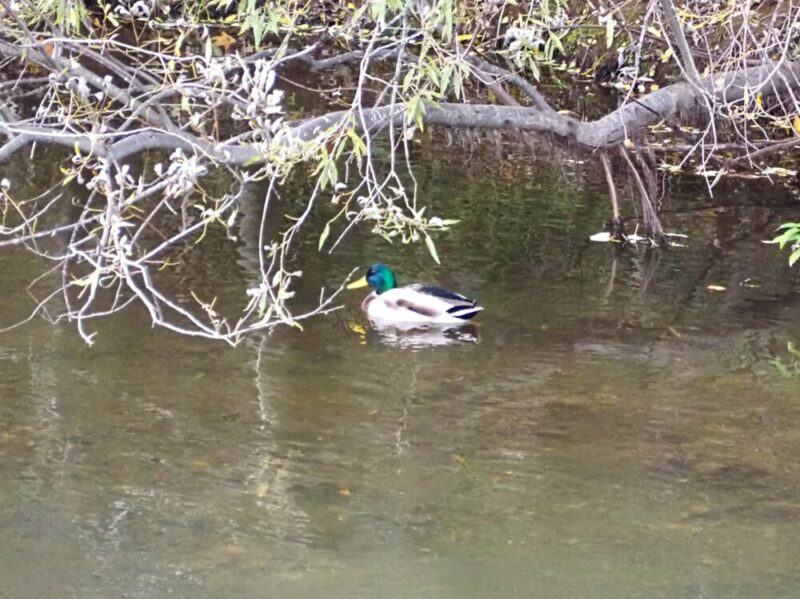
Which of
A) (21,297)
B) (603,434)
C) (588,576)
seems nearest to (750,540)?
(588,576)

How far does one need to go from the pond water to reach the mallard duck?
17 cm

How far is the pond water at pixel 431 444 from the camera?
18.6 feet

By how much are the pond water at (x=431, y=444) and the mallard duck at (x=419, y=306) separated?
0.56 feet

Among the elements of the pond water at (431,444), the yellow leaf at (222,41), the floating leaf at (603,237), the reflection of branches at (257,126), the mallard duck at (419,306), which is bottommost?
the pond water at (431,444)

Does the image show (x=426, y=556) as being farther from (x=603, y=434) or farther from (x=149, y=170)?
(x=149, y=170)

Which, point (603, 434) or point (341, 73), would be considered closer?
point (603, 434)

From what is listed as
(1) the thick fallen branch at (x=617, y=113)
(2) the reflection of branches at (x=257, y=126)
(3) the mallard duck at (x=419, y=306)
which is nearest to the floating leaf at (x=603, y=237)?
(2) the reflection of branches at (x=257, y=126)

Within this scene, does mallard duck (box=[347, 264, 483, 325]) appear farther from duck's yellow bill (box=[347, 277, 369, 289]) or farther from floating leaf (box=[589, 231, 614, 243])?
floating leaf (box=[589, 231, 614, 243])

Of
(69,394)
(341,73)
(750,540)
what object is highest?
(341,73)

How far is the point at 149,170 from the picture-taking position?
13352 mm

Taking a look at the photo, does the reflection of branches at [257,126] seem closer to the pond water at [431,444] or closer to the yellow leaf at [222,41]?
the pond water at [431,444]

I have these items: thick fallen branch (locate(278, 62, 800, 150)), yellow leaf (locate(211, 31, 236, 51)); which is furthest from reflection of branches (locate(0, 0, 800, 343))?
yellow leaf (locate(211, 31, 236, 51))

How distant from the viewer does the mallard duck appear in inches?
363

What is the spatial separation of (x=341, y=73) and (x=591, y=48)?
350cm
